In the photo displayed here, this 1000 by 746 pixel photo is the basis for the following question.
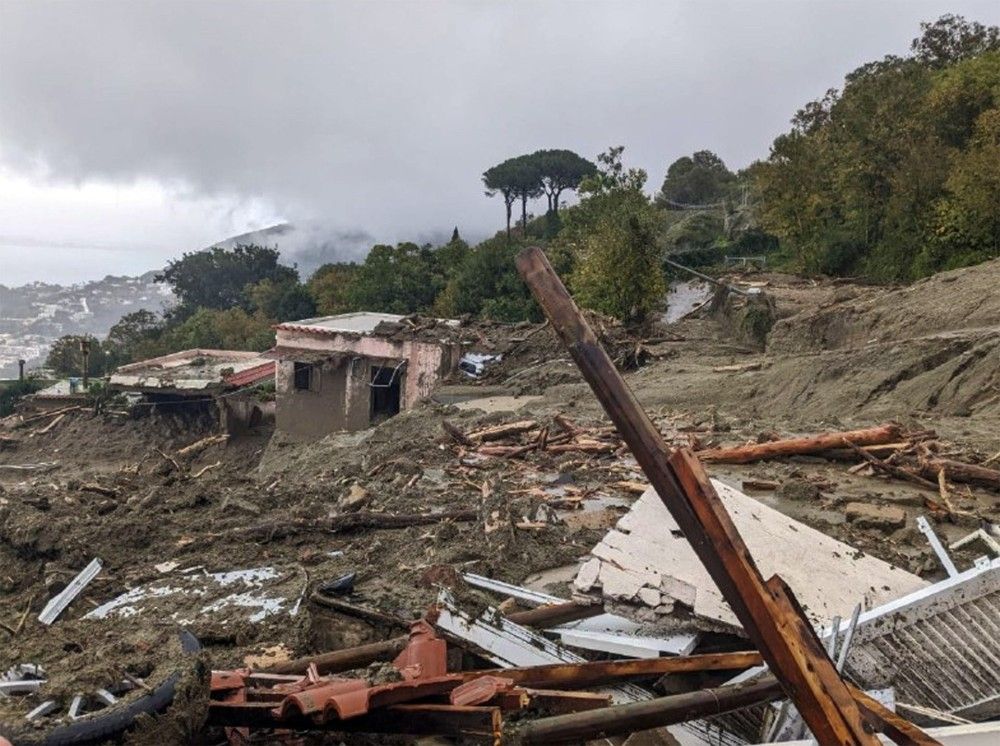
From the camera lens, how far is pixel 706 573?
13.1ft

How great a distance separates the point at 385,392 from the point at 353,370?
3.39 feet

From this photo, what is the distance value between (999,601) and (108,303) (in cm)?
14853

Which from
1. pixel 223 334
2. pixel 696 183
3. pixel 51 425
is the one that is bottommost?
pixel 51 425

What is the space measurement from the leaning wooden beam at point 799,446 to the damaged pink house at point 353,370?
12.8m

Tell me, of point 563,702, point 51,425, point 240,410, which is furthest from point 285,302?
point 563,702

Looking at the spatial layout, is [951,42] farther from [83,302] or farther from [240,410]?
[83,302]

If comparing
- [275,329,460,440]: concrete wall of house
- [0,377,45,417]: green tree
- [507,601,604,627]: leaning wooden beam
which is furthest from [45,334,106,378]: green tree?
[507,601,604,627]: leaning wooden beam

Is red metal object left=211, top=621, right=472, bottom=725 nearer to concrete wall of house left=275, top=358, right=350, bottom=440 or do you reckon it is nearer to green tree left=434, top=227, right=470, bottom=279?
concrete wall of house left=275, top=358, right=350, bottom=440

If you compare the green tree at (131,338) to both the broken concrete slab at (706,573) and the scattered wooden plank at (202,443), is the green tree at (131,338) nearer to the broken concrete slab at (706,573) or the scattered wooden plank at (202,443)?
the scattered wooden plank at (202,443)

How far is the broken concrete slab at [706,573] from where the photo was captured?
387cm

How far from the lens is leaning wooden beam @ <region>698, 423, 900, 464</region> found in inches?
314

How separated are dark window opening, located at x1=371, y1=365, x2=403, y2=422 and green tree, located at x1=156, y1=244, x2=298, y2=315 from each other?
3334 cm

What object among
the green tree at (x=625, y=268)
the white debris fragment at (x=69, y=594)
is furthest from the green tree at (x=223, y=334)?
the white debris fragment at (x=69, y=594)

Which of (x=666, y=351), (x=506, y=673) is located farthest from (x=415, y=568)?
(x=666, y=351)
